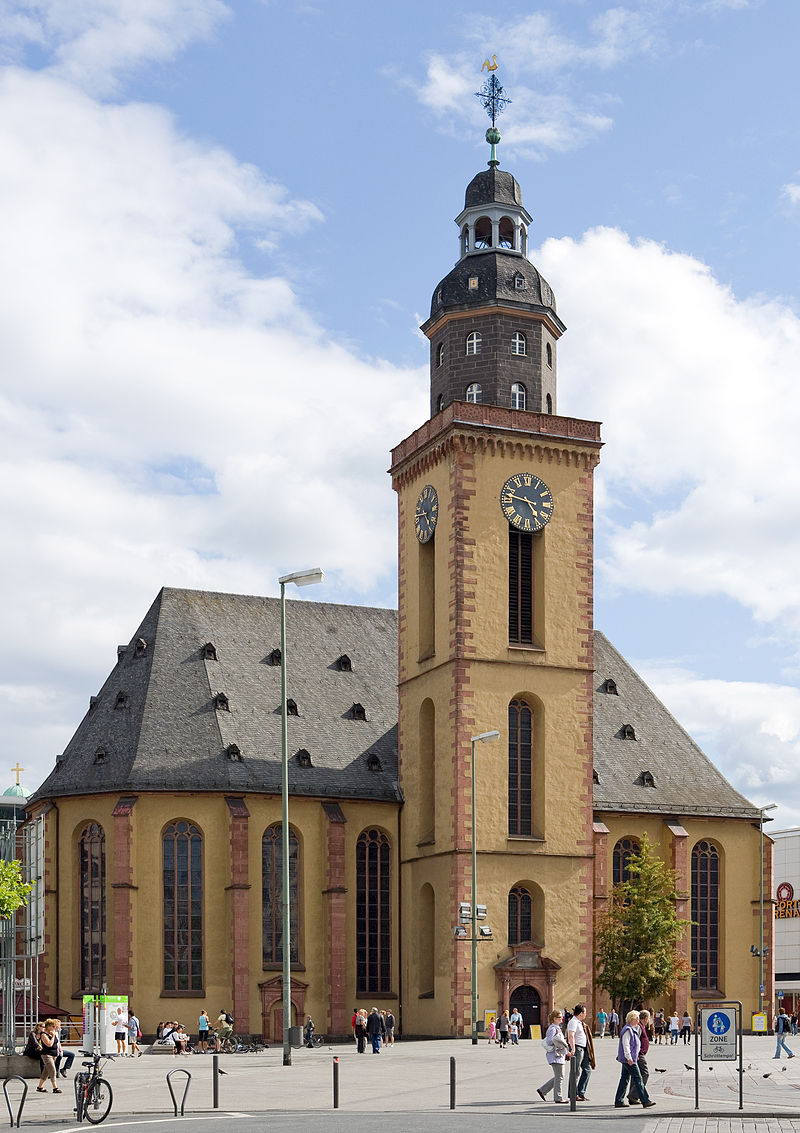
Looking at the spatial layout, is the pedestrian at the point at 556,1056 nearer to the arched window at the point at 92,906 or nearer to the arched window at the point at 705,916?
the arched window at the point at 92,906

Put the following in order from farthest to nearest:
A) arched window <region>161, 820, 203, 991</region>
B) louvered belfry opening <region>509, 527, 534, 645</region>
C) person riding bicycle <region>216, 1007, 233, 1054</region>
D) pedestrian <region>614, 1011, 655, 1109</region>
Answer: louvered belfry opening <region>509, 527, 534, 645</region> → arched window <region>161, 820, 203, 991</region> → person riding bicycle <region>216, 1007, 233, 1054</region> → pedestrian <region>614, 1011, 655, 1109</region>

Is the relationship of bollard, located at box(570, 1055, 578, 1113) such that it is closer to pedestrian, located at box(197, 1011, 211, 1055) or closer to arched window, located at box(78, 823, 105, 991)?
pedestrian, located at box(197, 1011, 211, 1055)

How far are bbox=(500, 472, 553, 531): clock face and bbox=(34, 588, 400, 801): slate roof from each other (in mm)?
11949

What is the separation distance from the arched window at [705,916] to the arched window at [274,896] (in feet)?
57.3

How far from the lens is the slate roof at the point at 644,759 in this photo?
226 feet

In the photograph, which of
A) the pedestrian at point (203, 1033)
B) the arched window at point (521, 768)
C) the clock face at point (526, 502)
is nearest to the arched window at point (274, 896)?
the pedestrian at point (203, 1033)

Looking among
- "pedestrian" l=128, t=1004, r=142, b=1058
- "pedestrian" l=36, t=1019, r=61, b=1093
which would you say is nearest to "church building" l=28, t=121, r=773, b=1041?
"pedestrian" l=128, t=1004, r=142, b=1058

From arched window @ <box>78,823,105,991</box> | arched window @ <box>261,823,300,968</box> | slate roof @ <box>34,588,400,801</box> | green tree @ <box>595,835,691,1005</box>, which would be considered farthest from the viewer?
slate roof @ <box>34,588,400,801</box>

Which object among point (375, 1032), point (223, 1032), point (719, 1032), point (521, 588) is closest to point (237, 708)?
point (521, 588)

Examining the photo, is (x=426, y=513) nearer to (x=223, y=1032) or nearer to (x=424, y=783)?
(x=424, y=783)

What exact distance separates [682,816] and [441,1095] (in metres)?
40.4

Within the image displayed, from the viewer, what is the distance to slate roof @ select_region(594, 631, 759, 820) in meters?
69.0

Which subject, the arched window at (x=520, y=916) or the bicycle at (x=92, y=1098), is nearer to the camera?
the bicycle at (x=92, y=1098)

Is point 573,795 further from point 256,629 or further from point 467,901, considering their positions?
point 256,629
